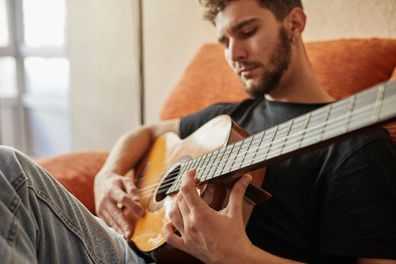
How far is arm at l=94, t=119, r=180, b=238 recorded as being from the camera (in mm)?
1083

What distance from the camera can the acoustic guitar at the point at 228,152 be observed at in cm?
56

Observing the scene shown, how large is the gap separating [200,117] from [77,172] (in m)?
0.39

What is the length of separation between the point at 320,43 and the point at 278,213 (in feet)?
1.81

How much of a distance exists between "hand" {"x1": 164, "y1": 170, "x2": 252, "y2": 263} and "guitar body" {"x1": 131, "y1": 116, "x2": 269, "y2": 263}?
0.11 ft

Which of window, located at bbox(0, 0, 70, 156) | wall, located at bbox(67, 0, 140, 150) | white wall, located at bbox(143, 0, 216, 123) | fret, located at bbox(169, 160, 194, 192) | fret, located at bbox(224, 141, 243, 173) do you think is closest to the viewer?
fret, located at bbox(224, 141, 243, 173)

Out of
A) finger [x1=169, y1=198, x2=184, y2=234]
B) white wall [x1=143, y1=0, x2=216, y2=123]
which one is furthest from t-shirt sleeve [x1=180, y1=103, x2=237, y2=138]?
white wall [x1=143, y1=0, x2=216, y2=123]

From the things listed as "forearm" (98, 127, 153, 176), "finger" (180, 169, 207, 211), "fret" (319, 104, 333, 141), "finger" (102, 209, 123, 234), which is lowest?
"finger" (102, 209, 123, 234)

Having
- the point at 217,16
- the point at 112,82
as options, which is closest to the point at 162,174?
the point at 217,16

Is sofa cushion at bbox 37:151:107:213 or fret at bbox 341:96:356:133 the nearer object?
fret at bbox 341:96:356:133

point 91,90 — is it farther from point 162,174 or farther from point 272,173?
point 272,173

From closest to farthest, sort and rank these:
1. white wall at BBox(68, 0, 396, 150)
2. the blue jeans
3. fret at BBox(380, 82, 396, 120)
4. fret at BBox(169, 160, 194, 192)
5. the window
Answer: fret at BBox(380, 82, 396, 120), the blue jeans, fret at BBox(169, 160, 194, 192), white wall at BBox(68, 0, 396, 150), the window

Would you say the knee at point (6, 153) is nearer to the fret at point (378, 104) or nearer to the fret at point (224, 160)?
the fret at point (224, 160)

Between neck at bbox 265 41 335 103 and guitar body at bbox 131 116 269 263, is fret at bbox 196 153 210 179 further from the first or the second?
neck at bbox 265 41 335 103

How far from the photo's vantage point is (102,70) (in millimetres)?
→ 2484
